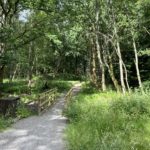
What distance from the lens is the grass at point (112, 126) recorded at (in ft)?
29.6

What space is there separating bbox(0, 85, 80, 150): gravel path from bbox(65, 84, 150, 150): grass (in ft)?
1.45

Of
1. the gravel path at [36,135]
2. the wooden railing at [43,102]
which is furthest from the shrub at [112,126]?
the wooden railing at [43,102]

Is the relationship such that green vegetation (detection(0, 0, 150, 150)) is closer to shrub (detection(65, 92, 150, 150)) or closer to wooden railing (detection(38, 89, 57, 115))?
shrub (detection(65, 92, 150, 150))

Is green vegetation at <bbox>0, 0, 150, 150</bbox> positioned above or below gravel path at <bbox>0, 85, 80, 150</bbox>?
above

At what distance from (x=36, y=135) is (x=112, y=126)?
2.72 m

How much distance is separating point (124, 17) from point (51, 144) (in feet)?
64.6

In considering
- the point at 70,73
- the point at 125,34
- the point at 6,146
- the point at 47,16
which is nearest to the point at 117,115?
the point at 6,146

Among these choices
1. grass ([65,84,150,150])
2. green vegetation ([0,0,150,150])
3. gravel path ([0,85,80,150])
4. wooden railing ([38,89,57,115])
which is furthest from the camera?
wooden railing ([38,89,57,115])

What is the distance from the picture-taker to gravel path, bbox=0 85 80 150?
992cm

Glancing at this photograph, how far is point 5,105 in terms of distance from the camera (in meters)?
16.4

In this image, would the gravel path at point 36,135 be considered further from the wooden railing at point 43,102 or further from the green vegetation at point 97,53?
the wooden railing at point 43,102

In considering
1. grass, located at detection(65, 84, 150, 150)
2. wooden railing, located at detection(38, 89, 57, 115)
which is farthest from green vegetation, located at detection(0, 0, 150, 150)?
wooden railing, located at detection(38, 89, 57, 115)

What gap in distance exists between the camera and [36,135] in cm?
1155

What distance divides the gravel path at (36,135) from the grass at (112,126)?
0.44 meters
